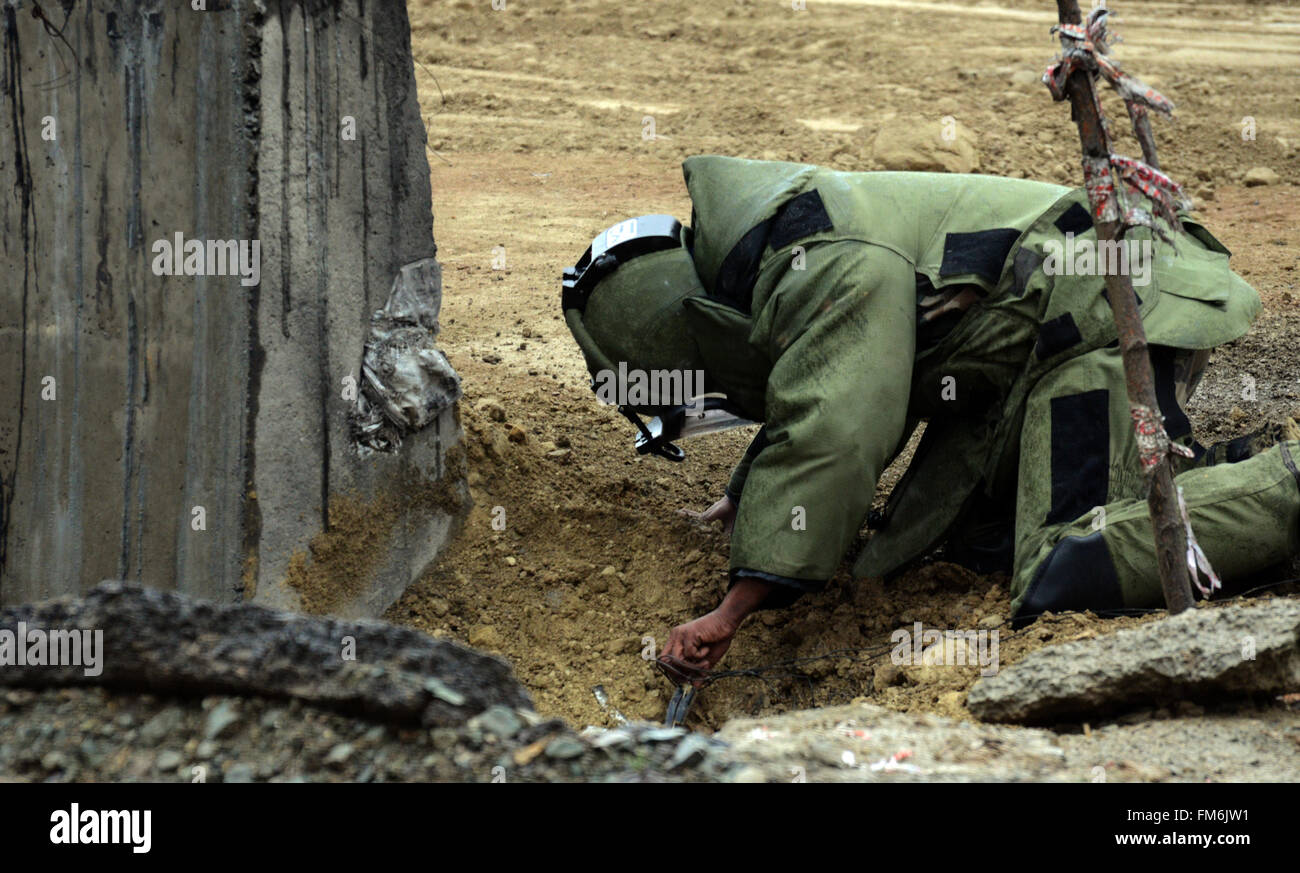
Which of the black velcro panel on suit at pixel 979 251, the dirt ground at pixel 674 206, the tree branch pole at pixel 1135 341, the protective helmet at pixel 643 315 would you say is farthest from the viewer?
the dirt ground at pixel 674 206

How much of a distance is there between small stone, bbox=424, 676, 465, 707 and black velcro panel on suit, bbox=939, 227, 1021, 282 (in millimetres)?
1622

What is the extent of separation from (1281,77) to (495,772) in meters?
8.03

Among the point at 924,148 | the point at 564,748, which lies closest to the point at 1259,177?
the point at 924,148

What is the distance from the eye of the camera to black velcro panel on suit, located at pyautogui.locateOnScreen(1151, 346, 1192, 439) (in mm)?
2744

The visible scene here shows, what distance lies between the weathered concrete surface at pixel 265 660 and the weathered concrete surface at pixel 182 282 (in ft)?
2.60

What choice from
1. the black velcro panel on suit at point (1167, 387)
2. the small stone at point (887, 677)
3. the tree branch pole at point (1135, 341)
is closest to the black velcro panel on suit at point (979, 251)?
the black velcro panel on suit at point (1167, 387)

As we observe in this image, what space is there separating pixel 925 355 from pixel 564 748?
5.36 ft

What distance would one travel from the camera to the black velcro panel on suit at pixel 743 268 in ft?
9.47

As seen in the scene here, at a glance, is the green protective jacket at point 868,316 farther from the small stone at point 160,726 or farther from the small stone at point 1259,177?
the small stone at point 1259,177

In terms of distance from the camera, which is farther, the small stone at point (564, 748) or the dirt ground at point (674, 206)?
the dirt ground at point (674, 206)

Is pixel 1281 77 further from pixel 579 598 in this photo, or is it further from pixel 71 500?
pixel 71 500

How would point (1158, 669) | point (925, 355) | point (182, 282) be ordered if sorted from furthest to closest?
1. point (925, 355)
2. point (182, 282)
3. point (1158, 669)

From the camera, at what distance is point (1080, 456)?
274 centimetres

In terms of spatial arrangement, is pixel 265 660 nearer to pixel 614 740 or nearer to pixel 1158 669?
pixel 614 740
